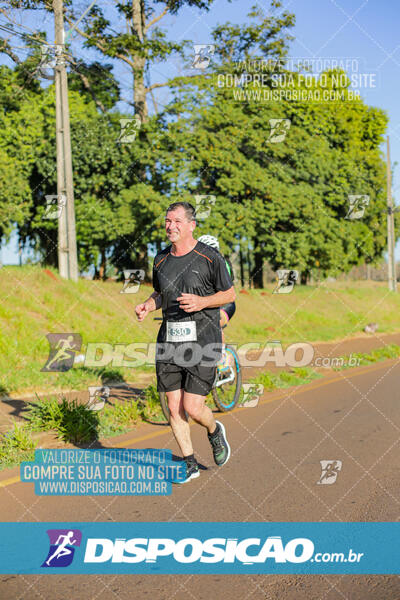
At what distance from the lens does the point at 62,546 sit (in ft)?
14.3

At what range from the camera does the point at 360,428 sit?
7949mm

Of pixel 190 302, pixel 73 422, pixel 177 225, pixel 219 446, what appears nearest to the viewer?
pixel 190 302

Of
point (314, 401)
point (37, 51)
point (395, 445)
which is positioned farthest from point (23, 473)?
point (37, 51)

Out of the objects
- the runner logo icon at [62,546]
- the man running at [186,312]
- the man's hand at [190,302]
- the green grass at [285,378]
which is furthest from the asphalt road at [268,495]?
the man's hand at [190,302]

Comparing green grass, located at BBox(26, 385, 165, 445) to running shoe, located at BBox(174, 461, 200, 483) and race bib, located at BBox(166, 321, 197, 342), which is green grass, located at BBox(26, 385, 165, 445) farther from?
race bib, located at BBox(166, 321, 197, 342)

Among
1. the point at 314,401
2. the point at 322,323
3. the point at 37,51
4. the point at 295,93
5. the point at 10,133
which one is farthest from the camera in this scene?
the point at 295,93

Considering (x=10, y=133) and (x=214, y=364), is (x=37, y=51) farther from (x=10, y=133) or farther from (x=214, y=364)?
(x=214, y=364)

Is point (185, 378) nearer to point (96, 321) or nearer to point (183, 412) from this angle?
point (183, 412)

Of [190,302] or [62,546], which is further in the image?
[190,302]

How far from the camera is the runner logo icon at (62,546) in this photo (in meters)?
4.13

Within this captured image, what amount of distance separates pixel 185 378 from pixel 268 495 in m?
1.15

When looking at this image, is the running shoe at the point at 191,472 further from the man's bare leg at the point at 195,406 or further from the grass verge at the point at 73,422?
the grass verge at the point at 73,422

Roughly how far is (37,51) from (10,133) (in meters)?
5.80

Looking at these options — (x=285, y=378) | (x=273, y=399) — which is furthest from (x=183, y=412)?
(x=285, y=378)
